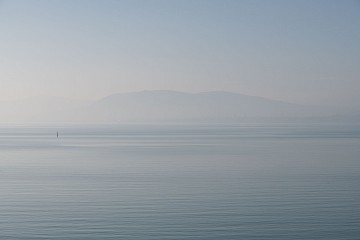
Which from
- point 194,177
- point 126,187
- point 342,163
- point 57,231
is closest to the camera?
point 57,231

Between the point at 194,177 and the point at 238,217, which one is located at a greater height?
the point at 238,217

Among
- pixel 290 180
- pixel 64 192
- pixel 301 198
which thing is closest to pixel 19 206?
pixel 64 192

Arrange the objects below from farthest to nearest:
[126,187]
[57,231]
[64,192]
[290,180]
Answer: [290,180] → [126,187] → [64,192] → [57,231]

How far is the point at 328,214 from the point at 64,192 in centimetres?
1583

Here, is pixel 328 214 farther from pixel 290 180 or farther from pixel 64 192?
pixel 64 192

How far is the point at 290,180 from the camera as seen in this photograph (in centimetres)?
3734

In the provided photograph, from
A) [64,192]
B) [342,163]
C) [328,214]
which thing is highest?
[328,214]

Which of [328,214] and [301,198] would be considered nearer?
[328,214]

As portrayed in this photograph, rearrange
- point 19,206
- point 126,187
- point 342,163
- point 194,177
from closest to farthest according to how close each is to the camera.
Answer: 1. point 19,206
2. point 126,187
3. point 194,177
4. point 342,163

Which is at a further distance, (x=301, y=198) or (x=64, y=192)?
(x=64, y=192)

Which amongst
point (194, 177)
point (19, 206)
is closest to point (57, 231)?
point (19, 206)

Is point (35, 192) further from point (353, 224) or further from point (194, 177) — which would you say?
point (353, 224)

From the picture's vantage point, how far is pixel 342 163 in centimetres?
5091

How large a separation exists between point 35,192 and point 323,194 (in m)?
17.0
